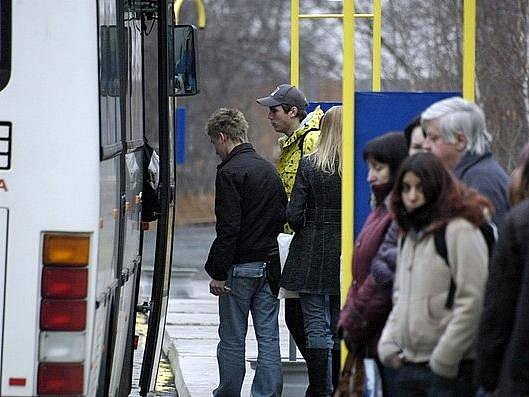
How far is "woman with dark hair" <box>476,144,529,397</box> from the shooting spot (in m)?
4.08

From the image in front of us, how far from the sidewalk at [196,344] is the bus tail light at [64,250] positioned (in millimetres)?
4208

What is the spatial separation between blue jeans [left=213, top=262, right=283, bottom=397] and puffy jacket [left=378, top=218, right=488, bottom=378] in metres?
3.42

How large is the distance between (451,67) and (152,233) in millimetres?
12707

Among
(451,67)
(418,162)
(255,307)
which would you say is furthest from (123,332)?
(451,67)

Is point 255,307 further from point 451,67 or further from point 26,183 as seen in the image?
point 451,67

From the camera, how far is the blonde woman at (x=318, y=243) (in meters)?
7.90

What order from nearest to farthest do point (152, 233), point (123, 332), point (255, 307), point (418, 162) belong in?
point (418, 162)
point (123, 332)
point (255, 307)
point (152, 233)

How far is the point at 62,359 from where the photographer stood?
5.10 meters

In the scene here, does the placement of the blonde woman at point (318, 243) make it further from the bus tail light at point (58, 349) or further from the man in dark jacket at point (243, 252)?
the bus tail light at point (58, 349)

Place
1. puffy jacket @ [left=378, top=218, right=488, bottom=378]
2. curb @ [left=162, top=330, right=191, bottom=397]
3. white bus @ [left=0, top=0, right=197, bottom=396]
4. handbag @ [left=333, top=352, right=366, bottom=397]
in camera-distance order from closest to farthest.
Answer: puffy jacket @ [left=378, top=218, right=488, bottom=378] → white bus @ [left=0, top=0, right=197, bottom=396] → handbag @ [left=333, top=352, right=366, bottom=397] → curb @ [left=162, top=330, right=191, bottom=397]

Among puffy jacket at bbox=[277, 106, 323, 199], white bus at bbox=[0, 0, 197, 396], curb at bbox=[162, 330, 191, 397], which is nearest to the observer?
white bus at bbox=[0, 0, 197, 396]

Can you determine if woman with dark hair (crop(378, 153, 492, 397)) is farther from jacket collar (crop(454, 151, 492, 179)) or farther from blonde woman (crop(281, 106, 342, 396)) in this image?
blonde woman (crop(281, 106, 342, 396))

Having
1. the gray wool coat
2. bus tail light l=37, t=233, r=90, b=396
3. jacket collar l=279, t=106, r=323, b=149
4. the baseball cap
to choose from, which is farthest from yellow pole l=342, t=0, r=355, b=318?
the baseball cap

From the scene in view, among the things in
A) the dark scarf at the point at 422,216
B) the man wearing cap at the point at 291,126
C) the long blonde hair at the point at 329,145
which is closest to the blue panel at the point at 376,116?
the dark scarf at the point at 422,216
